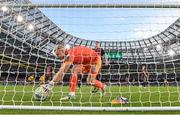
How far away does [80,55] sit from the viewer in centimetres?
1016

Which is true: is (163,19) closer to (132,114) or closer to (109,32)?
(109,32)

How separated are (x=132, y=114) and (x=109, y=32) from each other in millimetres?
3241

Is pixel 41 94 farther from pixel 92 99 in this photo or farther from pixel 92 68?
pixel 92 68

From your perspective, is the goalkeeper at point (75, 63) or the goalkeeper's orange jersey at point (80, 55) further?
the goalkeeper's orange jersey at point (80, 55)

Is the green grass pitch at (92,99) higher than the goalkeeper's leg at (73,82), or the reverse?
the goalkeeper's leg at (73,82)

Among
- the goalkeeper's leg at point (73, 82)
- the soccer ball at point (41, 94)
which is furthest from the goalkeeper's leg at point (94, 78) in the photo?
the soccer ball at point (41, 94)

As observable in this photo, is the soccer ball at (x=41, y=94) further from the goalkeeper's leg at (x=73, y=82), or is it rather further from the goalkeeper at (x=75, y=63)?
the goalkeeper's leg at (x=73, y=82)

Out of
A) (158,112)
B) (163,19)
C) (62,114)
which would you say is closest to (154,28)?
(163,19)

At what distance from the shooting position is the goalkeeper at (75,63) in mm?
9570

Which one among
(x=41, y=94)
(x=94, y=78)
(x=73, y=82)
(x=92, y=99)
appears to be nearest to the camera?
(x=41, y=94)

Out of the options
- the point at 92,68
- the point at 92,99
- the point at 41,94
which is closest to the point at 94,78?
the point at 92,68

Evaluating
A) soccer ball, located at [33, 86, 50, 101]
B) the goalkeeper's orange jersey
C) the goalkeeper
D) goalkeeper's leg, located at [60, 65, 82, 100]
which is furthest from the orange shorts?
soccer ball, located at [33, 86, 50, 101]

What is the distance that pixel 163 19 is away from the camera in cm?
926

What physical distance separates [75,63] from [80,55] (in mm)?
212
